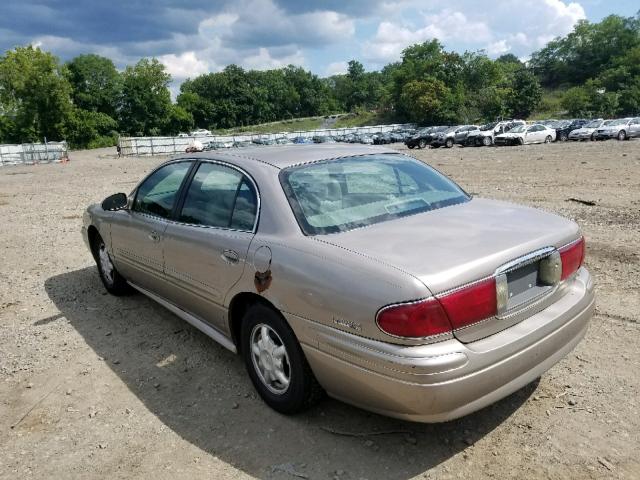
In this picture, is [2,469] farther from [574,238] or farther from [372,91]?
[372,91]

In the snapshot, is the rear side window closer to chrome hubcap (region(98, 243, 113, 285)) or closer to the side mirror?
the side mirror

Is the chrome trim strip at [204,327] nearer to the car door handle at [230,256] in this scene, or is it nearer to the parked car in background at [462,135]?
the car door handle at [230,256]

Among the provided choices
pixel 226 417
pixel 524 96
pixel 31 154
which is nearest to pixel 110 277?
pixel 226 417

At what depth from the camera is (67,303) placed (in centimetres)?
534

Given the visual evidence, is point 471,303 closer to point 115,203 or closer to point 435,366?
point 435,366

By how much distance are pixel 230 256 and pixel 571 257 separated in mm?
2018

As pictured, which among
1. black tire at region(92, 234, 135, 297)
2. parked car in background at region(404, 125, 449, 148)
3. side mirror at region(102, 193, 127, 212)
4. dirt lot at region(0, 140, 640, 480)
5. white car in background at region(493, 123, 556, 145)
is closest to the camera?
dirt lot at region(0, 140, 640, 480)

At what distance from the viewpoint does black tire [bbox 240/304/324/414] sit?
2.81m

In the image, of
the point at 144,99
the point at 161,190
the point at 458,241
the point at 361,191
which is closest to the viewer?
the point at 458,241

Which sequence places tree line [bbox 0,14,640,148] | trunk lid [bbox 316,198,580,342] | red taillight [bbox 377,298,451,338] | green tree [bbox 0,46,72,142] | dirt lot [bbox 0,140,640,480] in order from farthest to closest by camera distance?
tree line [bbox 0,14,640,148] → green tree [bbox 0,46,72,142] → dirt lot [bbox 0,140,640,480] → trunk lid [bbox 316,198,580,342] → red taillight [bbox 377,298,451,338]

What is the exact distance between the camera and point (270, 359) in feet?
10.0

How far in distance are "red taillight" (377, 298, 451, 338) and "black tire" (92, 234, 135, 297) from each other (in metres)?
3.66

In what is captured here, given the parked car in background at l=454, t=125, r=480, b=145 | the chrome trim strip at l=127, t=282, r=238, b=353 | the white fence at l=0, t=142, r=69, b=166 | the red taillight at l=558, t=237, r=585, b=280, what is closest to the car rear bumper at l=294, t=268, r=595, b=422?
the red taillight at l=558, t=237, r=585, b=280

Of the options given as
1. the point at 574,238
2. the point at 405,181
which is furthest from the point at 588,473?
the point at 405,181
